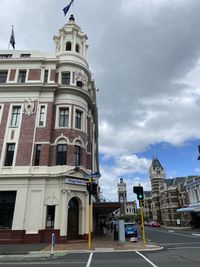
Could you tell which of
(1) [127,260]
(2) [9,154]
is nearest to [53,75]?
(2) [9,154]

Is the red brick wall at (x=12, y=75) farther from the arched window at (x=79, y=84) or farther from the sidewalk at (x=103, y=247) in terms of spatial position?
the sidewalk at (x=103, y=247)

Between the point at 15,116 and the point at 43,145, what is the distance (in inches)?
193

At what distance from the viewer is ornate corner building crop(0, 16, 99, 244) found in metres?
20.6

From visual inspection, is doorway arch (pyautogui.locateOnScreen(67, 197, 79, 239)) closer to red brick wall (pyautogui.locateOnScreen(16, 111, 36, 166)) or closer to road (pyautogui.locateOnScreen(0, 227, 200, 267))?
red brick wall (pyautogui.locateOnScreen(16, 111, 36, 166))

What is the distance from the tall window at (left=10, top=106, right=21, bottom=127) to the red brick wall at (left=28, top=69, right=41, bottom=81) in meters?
3.73

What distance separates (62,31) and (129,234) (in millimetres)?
26646

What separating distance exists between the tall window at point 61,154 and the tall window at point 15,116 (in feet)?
17.5

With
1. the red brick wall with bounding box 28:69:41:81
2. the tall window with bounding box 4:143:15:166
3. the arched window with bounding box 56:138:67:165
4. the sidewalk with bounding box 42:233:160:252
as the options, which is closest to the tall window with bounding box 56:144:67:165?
→ the arched window with bounding box 56:138:67:165

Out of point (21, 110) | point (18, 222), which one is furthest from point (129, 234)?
point (21, 110)

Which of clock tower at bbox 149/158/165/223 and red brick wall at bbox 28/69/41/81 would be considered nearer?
red brick wall at bbox 28/69/41/81

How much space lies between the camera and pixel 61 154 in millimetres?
A: 23281

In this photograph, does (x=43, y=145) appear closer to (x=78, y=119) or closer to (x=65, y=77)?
(x=78, y=119)

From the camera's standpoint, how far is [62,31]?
1172 inches

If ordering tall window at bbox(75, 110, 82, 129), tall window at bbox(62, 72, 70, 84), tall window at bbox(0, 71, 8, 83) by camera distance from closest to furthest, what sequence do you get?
tall window at bbox(75, 110, 82, 129), tall window at bbox(0, 71, 8, 83), tall window at bbox(62, 72, 70, 84)
